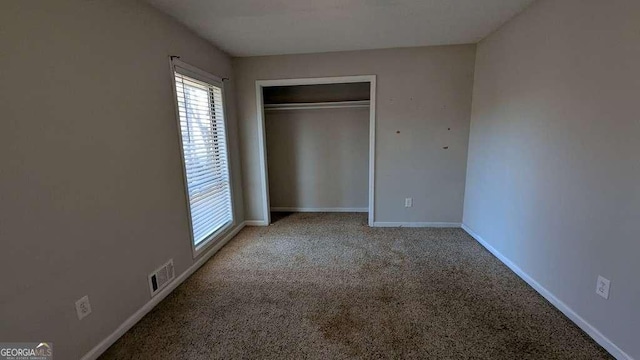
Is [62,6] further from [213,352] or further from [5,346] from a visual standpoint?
[213,352]

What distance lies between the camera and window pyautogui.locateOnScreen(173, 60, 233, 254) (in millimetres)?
2480

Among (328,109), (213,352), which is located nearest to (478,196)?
(328,109)

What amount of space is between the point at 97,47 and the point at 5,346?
5.36 ft

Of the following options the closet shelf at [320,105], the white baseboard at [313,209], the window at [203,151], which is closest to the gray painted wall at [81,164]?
the window at [203,151]

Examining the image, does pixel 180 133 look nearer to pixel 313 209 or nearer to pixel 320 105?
pixel 320 105

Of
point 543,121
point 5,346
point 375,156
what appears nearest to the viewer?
point 5,346

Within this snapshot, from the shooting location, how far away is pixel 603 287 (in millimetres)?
1569

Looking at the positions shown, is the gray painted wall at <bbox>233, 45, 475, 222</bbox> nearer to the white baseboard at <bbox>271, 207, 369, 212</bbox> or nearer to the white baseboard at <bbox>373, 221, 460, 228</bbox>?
the white baseboard at <bbox>373, 221, 460, 228</bbox>

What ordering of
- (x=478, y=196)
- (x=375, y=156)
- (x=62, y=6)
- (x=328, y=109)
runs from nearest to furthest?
(x=62, y=6), (x=478, y=196), (x=375, y=156), (x=328, y=109)

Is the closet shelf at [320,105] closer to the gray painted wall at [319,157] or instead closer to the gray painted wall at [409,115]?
the gray painted wall at [319,157]

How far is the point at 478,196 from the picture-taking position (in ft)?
10.3

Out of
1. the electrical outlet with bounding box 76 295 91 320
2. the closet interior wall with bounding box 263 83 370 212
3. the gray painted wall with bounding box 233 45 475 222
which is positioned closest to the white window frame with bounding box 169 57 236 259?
the gray painted wall with bounding box 233 45 475 222

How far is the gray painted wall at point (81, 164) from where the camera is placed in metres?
1.20

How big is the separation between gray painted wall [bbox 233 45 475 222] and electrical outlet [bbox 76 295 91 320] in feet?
7.79
